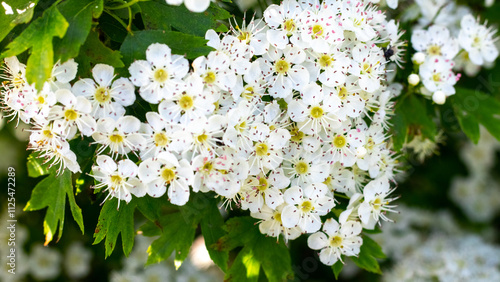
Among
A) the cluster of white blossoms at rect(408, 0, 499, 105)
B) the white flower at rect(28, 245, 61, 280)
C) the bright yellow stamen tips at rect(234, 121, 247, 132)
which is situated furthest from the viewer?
the white flower at rect(28, 245, 61, 280)

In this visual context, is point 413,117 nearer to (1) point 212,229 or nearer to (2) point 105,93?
(1) point 212,229

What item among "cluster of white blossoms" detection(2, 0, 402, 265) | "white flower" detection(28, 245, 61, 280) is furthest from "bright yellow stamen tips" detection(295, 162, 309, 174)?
"white flower" detection(28, 245, 61, 280)

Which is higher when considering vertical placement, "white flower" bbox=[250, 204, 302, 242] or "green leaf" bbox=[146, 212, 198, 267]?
"white flower" bbox=[250, 204, 302, 242]

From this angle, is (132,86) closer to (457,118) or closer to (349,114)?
(349,114)

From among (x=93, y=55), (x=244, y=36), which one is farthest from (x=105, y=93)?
(x=244, y=36)

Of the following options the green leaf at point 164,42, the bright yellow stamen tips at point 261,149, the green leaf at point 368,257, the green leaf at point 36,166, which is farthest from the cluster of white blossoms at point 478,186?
the green leaf at point 36,166

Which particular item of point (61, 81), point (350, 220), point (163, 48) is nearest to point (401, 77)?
point (350, 220)

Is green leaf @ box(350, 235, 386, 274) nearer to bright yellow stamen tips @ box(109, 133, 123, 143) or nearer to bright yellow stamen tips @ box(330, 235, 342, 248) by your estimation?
bright yellow stamen tips @ box(330, 235, 342, 248)
